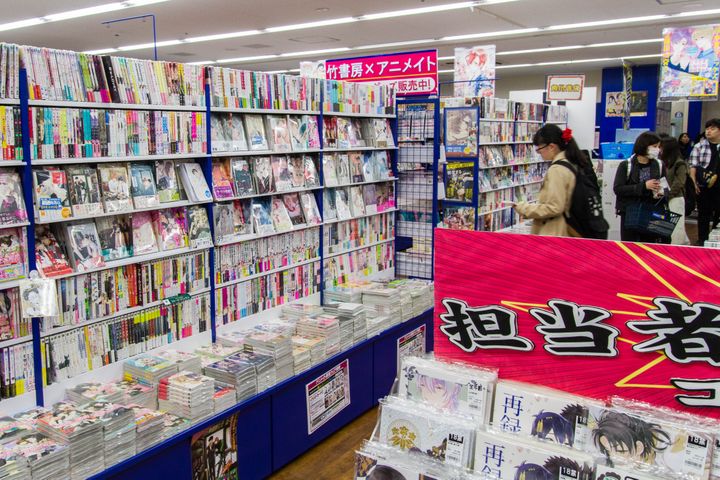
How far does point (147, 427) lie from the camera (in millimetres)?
2859

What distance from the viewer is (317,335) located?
408 cm

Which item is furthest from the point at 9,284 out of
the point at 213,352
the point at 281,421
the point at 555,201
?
the point at 555,201

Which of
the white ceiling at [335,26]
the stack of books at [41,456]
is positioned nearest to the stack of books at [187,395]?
the stack of books at [41,456]

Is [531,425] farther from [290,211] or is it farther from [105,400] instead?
[290,211]

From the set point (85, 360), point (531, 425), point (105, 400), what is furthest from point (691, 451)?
point (85, 360)

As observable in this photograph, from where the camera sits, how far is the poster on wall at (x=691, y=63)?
276 inches

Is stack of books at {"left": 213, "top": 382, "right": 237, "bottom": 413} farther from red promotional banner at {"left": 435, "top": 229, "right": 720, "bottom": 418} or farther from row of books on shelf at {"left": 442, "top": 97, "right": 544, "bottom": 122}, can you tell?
row of books on shelf at {"left": 442, "top": 97, "right": 544, "bottom": 122}

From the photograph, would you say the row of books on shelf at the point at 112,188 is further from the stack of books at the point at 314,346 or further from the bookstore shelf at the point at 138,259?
the stack of books at the point at 314,346

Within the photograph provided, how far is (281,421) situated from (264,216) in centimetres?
138

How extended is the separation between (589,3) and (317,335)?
820 cm

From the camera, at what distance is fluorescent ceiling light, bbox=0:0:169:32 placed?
955 cm

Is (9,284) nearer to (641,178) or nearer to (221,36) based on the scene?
(641,178)

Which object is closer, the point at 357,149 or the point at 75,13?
the point at 357,149

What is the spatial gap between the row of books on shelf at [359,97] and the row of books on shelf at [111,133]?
1383mm
